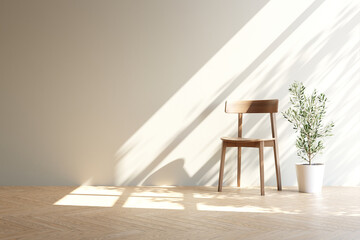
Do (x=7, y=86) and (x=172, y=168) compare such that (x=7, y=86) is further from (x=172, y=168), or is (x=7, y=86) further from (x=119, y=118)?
(x=172, y=168)

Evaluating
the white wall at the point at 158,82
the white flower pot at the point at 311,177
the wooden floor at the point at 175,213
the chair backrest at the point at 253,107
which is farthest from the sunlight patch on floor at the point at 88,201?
the white flower pot at the point at 311,177

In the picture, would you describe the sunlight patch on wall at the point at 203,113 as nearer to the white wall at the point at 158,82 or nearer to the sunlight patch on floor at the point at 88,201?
the white wall at the point at 158,82

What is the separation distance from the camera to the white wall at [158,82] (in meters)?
4.00

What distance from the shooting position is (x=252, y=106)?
152 inches

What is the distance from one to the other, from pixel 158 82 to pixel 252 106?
91 centimetres

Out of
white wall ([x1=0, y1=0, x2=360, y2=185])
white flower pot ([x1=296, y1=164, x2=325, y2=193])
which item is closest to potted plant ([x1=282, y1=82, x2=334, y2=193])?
white flower pot ([x1=296, y1=164, x2=325, y2=193])

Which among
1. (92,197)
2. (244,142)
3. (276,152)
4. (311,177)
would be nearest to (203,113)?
(244,142)

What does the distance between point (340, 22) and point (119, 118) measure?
2326mm

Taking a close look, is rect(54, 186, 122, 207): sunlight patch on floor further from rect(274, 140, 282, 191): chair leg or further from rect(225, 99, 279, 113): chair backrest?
rect(274, 140, 282, 191): chair leg

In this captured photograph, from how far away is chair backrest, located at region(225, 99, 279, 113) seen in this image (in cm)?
381

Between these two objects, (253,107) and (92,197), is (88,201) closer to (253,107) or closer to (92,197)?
(92,197)

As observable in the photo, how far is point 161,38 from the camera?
13.3ft

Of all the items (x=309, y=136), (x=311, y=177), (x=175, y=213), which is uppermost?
(x=309, y=136)

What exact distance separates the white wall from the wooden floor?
29 centimetres
